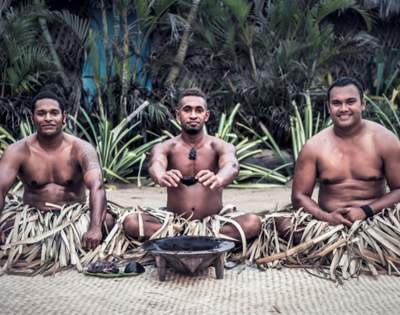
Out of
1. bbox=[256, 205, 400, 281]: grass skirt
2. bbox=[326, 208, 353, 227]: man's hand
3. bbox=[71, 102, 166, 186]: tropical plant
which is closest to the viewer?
bbox=[256, 205, 400, 281]: grass skirt

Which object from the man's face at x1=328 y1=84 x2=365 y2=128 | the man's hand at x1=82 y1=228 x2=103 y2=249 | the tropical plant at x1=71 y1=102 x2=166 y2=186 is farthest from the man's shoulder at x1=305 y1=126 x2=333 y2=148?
the tropical plant at x1=71 y1=102 x2=166 y2=186

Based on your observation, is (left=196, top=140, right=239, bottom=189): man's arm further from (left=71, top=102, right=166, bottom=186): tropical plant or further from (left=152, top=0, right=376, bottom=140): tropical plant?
(left=152, top=0, right=376, bottom=140): tropical plant

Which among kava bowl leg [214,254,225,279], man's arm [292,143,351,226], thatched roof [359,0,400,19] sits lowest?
kava bowl leg [214,254,225,279]

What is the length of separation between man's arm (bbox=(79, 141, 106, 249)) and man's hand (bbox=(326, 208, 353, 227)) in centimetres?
130

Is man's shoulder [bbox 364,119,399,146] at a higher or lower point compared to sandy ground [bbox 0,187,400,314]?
higher

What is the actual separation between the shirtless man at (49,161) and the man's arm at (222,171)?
0.73 m

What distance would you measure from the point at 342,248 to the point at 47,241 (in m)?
1.61

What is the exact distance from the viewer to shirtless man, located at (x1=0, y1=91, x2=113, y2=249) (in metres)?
4.09

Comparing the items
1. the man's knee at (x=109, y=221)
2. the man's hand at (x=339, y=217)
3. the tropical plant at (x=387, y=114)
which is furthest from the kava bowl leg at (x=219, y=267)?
the tropical plant at (x=387, y=114)

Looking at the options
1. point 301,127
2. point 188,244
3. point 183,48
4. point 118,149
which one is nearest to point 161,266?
point 188,244

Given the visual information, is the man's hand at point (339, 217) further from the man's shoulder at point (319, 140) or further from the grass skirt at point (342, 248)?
the man's shoulder at point (319, 140)

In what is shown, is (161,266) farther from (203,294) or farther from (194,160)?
(194,160)

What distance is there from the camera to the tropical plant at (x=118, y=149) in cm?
699

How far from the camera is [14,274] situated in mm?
3479
